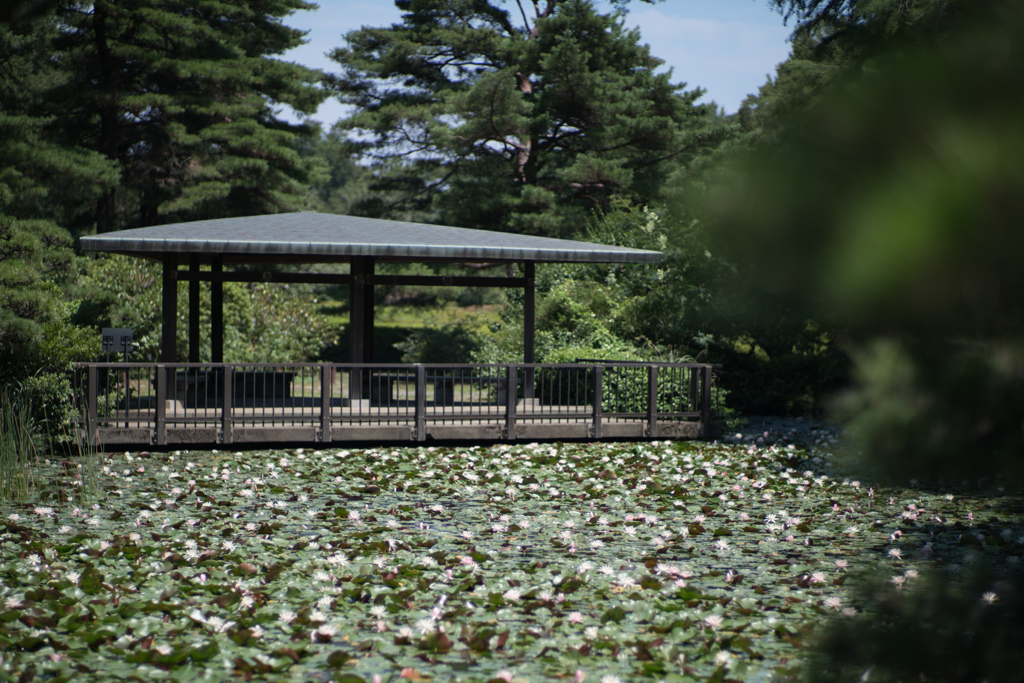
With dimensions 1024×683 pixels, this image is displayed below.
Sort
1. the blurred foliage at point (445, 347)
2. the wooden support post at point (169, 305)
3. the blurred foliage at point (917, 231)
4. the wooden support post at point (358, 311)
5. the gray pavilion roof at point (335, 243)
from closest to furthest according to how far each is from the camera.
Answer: the blurred foliage at point (917, 231) < the gray pavilion roof at point (335, 243) < the wooden support post at point (169, 305) < the wooden support post at point (358, 311) < the blurred foliage at point (445, 347)

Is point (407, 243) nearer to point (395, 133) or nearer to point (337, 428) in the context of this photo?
point (337, 428)

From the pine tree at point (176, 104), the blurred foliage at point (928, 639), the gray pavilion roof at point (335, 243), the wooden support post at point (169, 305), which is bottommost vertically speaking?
the blurred foliage at point (928, 639)

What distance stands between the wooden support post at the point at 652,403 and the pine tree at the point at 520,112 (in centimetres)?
1274

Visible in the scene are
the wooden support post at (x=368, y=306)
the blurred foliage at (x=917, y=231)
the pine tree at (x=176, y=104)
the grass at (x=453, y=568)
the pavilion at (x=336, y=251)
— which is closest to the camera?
the blurred foliage at (x=917, y=231)

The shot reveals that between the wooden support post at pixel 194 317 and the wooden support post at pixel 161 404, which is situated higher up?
the wooden support post at pixel 194 317

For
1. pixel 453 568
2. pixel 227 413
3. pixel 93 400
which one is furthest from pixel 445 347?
pixel 453 568

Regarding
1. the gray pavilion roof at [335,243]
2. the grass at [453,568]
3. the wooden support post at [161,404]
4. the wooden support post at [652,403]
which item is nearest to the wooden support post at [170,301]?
the gray pavilion roof at [335,243]

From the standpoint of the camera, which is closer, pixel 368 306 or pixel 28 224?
pixel 28 224

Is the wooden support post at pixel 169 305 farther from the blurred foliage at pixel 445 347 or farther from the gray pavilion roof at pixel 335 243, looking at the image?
the blurred foliage at pixel 445 347

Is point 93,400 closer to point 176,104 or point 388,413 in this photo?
point 388,413

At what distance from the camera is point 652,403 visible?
489 inches

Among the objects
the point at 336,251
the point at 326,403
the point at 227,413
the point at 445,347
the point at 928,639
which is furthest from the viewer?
the point at 445,347

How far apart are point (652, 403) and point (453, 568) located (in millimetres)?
7141

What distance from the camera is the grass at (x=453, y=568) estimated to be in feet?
13.8
